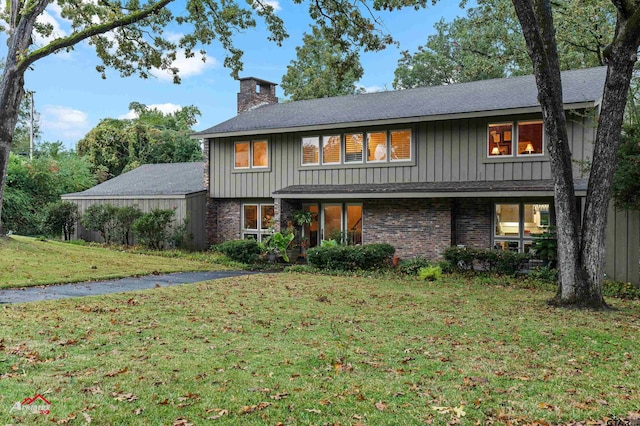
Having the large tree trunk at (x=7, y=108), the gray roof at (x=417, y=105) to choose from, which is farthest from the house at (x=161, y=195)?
the large tree trunk at (x=7, y=108)

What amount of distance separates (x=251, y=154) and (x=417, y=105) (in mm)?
6481

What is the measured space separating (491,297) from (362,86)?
27636 mm

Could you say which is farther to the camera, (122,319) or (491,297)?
(491,297)

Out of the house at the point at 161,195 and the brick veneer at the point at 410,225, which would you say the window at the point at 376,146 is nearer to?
the brick veneer at the point at 410,225

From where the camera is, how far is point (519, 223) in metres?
15.1

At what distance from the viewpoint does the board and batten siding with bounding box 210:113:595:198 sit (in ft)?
47.8

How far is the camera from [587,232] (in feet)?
29.7

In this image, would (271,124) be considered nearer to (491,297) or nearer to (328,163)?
(328,163)

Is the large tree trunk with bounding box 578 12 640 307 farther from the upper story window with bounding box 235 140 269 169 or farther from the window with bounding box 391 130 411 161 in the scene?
the upper story window with bounding box 235 140 269 169

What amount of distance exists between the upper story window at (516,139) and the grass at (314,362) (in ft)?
22.5

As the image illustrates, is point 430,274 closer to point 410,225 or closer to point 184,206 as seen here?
point 410,225

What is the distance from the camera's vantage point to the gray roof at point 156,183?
20837 mm

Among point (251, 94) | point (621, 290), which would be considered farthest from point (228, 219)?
point (621, 290)

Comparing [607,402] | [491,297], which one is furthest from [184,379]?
[491,297]
